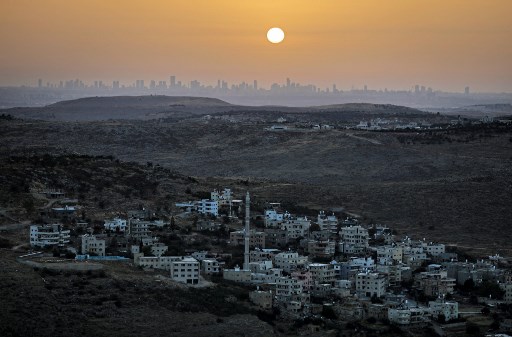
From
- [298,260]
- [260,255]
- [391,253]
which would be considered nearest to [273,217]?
[391,253]

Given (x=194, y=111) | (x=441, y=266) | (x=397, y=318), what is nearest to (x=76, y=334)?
(x=397, y=318)

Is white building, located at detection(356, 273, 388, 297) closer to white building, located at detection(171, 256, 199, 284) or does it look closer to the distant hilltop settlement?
the distant hilltop settlement

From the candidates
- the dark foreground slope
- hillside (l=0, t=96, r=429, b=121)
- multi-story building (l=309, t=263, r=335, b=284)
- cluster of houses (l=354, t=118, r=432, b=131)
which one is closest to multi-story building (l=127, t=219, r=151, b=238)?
multi-story building (l=309, t=263, r=335, b=284)

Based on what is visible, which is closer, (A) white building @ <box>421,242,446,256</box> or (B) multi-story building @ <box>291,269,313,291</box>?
(B) multi-story building @ <box>291,269,313,291</box>

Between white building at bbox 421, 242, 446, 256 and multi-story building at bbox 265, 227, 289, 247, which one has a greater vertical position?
multi-story building at bbox 265, 227, 289, 247

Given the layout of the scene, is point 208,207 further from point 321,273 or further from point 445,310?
point 445,310
